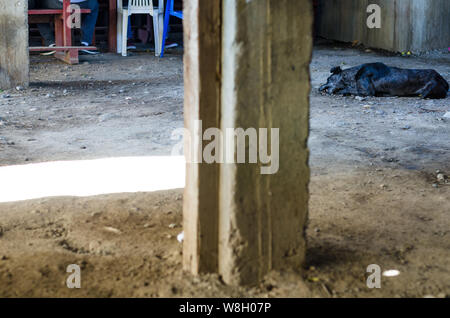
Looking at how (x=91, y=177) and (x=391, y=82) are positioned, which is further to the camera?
(x=391, y=82)

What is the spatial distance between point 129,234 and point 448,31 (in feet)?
27.9

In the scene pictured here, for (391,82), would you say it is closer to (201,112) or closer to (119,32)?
(201,112)

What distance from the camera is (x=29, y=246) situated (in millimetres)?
2641

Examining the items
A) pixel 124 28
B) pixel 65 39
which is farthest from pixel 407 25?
pixel 65 39

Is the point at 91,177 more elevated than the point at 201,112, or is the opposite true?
the point at 201,112

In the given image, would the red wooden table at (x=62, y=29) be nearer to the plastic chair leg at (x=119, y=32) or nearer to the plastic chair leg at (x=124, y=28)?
the plastic chair leg at (x=124, y=28)

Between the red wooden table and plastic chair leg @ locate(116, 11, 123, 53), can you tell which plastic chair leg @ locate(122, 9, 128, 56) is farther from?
the red wooden table

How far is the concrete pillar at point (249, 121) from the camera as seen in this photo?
205 centimetres

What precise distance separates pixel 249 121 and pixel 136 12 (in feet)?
25.2

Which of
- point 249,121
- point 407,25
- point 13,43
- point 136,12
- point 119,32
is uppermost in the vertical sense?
point 136,12

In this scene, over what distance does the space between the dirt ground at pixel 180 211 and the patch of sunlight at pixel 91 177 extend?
122mm

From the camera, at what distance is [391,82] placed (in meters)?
6.34

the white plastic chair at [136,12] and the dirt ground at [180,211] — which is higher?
the white plastic chair at [136,12]

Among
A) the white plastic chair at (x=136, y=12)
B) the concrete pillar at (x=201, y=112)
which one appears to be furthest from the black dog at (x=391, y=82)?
the concrete pillar at (x=201, y=112)
